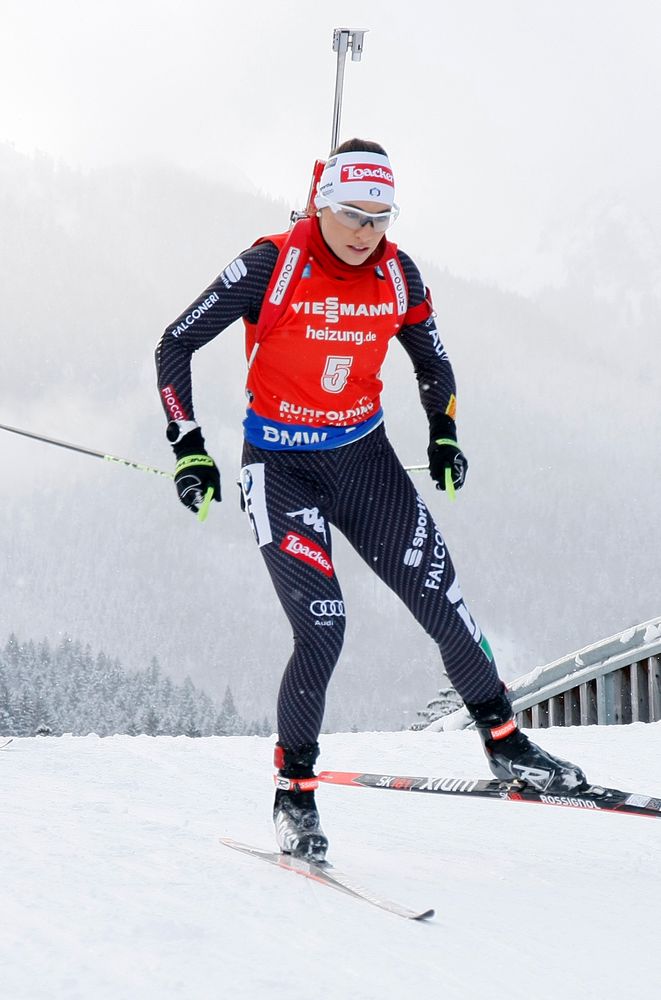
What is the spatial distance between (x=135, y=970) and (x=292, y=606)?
4.29 feet

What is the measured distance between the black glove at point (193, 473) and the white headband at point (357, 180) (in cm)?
84

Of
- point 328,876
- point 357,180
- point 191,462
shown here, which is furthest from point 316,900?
A: point 357,180

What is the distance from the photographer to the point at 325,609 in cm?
306

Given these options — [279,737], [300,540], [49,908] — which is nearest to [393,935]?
[49,908]

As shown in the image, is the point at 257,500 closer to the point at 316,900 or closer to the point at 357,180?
the point at 357,180

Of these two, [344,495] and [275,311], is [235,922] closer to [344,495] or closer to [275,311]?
[344,495]

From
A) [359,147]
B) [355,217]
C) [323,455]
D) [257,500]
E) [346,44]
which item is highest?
[346,44]

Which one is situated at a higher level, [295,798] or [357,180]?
[357,180]

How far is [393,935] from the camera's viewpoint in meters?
2.21

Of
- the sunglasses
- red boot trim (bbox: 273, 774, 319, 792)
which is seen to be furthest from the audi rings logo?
the sunglasses

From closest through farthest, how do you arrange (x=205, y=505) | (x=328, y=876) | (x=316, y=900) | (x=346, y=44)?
(x=316, y=900)
(x=328, y=876)
(x=205, y=505)
(x=346, y=44)

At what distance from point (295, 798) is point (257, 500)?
0.91 meters

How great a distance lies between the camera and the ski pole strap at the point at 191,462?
3.07 meters

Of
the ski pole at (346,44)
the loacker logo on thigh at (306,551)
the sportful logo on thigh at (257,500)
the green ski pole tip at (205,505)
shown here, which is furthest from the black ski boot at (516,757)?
the ski pole at (346,44)
